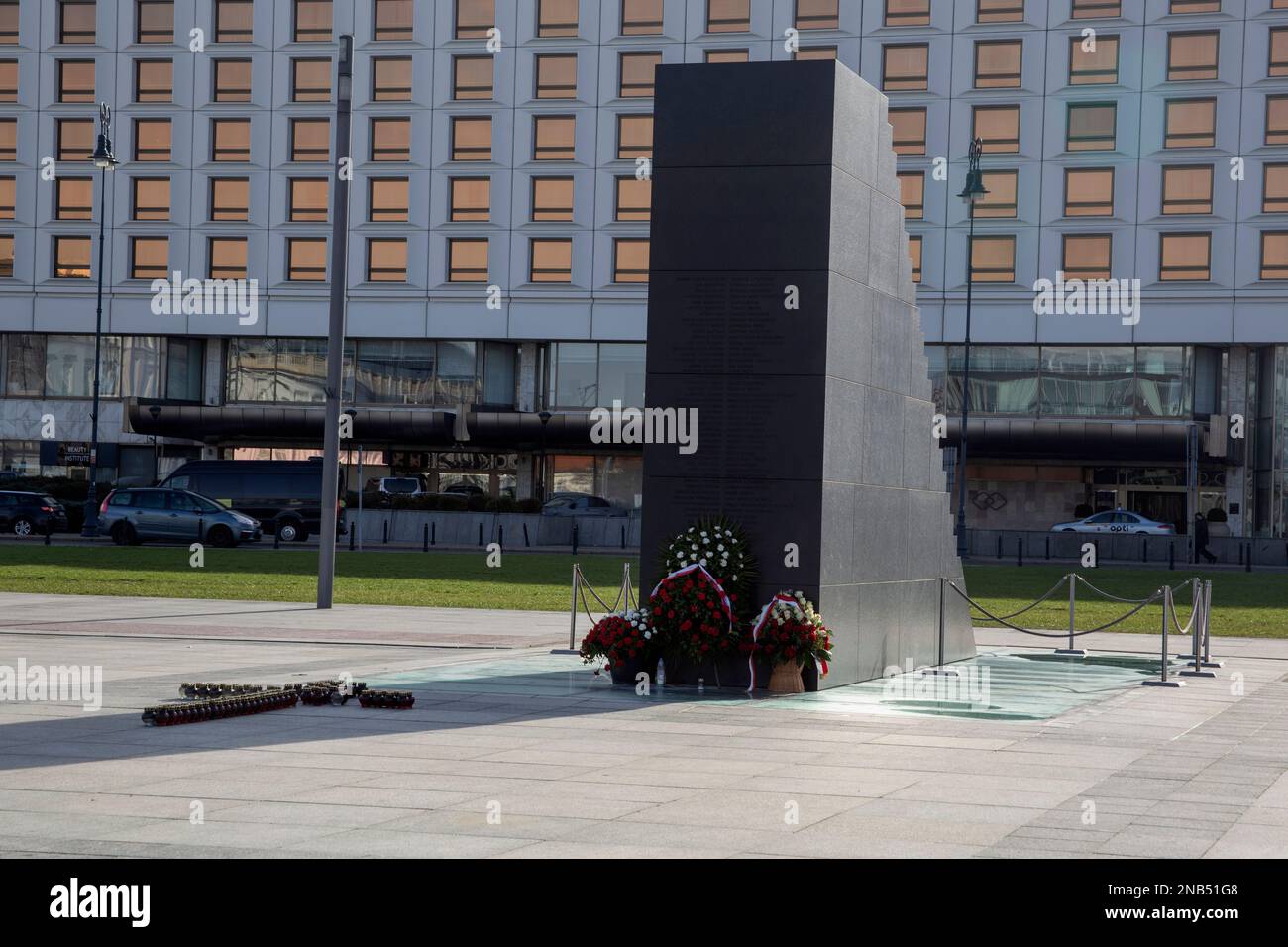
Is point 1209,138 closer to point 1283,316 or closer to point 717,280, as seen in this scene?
point 1283,316

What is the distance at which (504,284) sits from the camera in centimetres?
6650

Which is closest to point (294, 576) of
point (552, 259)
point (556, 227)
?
point (552, 259)

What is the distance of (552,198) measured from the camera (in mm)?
66250

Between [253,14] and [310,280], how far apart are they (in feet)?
37.0

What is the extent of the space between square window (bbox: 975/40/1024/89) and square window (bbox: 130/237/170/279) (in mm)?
33921

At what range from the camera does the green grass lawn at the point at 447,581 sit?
2853cm

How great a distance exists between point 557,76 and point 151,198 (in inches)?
703

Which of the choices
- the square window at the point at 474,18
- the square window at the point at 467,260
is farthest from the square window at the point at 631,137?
the square window at the point at 474,18

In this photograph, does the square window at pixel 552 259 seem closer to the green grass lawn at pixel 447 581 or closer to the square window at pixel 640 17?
the square window at pixel 640 17

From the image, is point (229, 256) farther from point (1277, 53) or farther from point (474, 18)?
point (1277, 53)

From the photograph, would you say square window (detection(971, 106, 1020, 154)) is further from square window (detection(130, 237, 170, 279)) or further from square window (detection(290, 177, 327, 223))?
square window (detection(130, 237, 170, 279))

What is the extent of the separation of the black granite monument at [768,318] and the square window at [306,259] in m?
53.1

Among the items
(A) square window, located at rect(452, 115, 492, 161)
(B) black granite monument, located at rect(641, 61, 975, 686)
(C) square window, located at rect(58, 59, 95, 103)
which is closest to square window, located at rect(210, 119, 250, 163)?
(C) square window, located at rect(58, 59, 95, 103)
